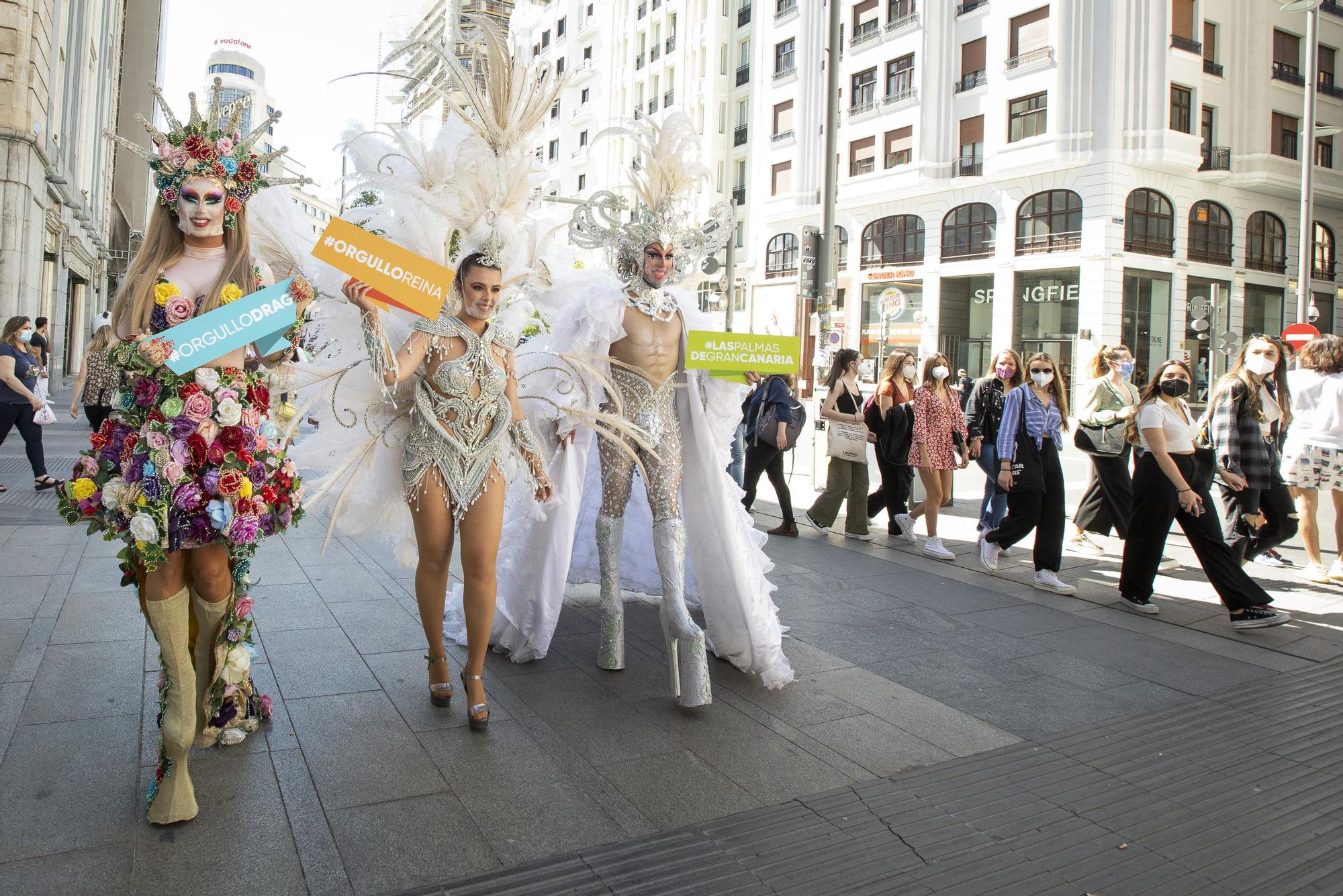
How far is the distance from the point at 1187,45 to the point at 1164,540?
28903 millimetres

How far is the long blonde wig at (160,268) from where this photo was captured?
3.12 meters

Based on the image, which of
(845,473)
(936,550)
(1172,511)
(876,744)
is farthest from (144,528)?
(845,473)

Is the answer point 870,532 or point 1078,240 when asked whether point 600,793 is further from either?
point 1078,240

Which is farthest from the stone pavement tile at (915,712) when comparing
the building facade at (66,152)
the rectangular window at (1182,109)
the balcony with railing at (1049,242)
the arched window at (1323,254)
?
the arched window at (1323,254)

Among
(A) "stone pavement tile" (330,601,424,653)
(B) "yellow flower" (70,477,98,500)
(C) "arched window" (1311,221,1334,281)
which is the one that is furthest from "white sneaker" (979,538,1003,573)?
(C) "arched window" (1311,221,1334,281)

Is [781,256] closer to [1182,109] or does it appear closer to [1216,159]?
[1182,109]

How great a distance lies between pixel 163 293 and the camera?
310cm

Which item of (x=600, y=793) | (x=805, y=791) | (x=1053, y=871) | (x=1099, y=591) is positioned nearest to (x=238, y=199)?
(x=600, y=793)

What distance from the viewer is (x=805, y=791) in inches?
136

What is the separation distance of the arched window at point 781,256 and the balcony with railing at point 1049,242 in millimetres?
9942

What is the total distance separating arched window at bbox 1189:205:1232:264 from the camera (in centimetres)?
3064

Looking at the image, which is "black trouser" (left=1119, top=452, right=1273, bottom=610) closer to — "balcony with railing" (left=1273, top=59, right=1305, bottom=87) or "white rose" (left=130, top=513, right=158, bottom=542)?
"white rose" (left=130, top=513, right=158, bottom=542)

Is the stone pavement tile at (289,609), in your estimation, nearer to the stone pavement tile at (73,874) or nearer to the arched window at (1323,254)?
the stone pavement tile at (73,874)

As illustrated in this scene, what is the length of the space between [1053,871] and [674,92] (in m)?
49.9
